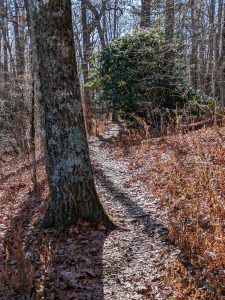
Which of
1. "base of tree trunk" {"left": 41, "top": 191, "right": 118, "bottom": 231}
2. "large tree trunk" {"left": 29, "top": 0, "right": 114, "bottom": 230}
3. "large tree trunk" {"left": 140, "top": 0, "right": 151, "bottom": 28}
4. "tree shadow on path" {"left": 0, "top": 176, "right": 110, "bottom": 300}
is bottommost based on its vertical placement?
"tree shadow on path" {"left": 0, "top": 176, "right": 110, "bottom": 300}

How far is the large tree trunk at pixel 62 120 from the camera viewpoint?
15.4 ft

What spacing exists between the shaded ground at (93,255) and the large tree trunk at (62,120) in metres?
0.32

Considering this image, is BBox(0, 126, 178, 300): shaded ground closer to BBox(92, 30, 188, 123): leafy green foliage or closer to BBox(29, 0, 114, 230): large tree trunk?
BBox(29, 0, 114, 230): large tree trunk

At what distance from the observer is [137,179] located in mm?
7277

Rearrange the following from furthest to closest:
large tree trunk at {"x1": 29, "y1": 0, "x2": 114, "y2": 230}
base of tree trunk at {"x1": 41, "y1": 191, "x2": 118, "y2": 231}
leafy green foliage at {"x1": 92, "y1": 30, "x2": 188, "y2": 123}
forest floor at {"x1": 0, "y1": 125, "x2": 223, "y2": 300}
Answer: leafy green foliage at {"x1": 92, "y1": 30, "x2": 188, "y2": 123}, base of tree trunk at {"x1": 41, "y1": 191, "x2": 118, "y2": 231}, large tree trunk at {"x1": 29, "y1": 0, "x2": 114, "y2": 230}, forest floor at {"x1": 0, "y1": 125, "x2": 223, "y2": 300}

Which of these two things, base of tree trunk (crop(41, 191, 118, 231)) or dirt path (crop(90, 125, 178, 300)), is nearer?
dirt path (crop(90, 125, 178, 300))

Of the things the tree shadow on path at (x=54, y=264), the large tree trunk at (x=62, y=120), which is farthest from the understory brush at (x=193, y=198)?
the large tree trunk at (x=62, y=120)

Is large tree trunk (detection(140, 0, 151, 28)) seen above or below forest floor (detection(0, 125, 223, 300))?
above

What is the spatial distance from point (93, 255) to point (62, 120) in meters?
1.94

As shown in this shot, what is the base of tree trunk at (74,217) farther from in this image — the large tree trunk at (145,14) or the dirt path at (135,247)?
the large tree trunk at (145,14)

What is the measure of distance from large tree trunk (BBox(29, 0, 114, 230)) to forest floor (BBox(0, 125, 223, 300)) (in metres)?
0.32

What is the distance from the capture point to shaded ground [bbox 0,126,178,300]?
3689mm

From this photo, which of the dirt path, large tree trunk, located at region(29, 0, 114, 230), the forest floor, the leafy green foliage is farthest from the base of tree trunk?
the leafy green foliage

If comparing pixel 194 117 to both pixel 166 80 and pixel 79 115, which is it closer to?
pixel 166 80
